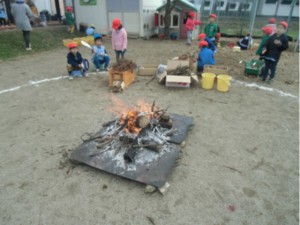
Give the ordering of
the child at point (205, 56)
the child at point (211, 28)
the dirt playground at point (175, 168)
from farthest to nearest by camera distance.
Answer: the child at point (211, 28) → the child at point (205, 56) → the dirt playground at point (175, 168)

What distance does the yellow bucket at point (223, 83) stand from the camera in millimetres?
6844

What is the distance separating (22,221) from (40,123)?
8.70ft

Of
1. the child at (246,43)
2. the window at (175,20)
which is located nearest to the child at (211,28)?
the child at (246,43)

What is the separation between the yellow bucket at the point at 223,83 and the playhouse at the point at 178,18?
10205mm

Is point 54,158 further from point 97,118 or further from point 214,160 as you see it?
point 214,160

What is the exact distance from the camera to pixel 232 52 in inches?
486

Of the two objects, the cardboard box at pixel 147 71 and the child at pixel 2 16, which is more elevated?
the child at pixel 2 16

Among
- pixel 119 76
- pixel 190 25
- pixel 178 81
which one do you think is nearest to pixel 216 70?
pixel 178 81

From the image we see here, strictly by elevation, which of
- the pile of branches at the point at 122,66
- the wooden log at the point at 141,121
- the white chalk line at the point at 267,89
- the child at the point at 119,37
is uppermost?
the child at the point at 119,37

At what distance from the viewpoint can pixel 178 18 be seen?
16109 millimetres

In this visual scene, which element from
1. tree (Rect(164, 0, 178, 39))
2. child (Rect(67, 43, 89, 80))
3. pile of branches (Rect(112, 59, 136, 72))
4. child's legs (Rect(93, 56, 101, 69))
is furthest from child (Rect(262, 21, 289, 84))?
tree (Rect(164, 0, 178, 39))

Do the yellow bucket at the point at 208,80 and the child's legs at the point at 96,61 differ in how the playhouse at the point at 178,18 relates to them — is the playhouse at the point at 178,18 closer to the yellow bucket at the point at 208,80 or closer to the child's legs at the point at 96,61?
the child's legs at the point at 96,61

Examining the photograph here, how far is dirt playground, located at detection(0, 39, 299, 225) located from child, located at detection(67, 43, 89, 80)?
0.55m

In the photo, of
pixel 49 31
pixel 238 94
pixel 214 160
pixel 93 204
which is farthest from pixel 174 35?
pixel 93 204
